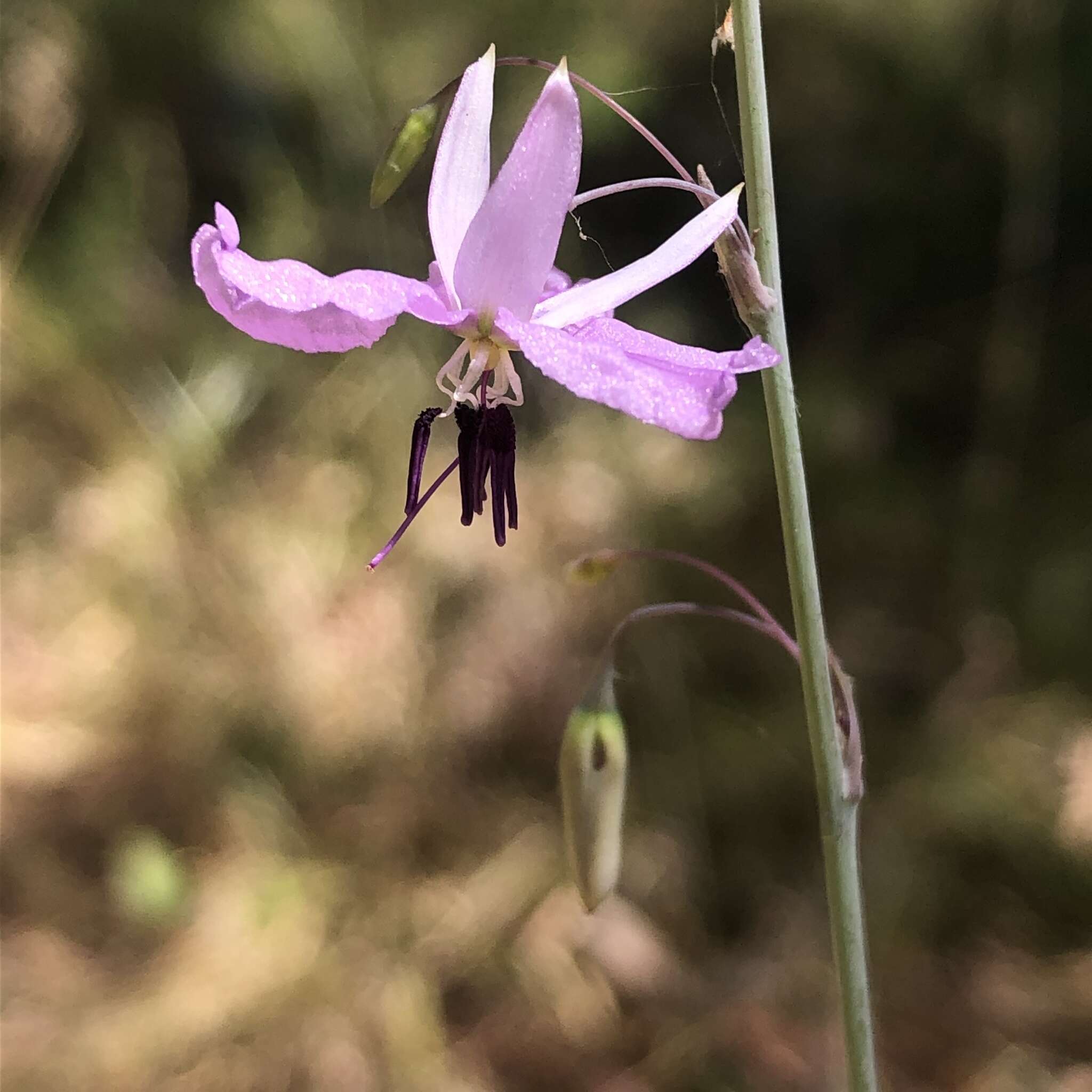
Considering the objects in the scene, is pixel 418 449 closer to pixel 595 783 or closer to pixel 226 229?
pixel 226 229

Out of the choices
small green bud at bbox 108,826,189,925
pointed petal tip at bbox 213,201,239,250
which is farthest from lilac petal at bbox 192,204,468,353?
small green bud at bbox 108,826,189,925

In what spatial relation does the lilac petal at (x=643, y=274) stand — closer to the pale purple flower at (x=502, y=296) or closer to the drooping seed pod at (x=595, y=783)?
the pale purple flower at (x=502, y=296)

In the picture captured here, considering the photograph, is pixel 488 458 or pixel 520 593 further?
pixel 520 593

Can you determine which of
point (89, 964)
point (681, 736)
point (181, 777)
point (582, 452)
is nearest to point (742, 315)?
point (681, 736)

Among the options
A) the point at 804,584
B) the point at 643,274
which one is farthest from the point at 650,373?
the point at 804,584

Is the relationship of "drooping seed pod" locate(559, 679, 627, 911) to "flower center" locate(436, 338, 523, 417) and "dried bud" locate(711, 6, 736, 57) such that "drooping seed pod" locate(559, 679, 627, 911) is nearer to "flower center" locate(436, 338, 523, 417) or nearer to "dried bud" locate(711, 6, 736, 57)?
"flower center" locate(436, 338, 523, 417)

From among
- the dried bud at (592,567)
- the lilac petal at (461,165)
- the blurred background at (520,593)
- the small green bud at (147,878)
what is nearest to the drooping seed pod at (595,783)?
the dried bud at (592,567)

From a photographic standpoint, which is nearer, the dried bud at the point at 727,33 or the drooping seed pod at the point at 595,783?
the dried bud at the point at 727,33
